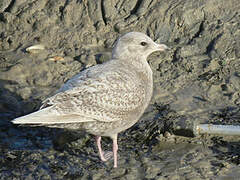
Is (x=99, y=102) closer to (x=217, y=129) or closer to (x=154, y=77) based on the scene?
(x=217, y=129)

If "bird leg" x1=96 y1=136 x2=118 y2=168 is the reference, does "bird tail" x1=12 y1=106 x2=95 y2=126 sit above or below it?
above

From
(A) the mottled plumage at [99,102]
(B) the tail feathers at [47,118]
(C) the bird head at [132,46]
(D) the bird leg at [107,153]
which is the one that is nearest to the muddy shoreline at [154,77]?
(D) the bird leg at [107,153]

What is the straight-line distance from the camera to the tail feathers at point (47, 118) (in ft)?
17.0

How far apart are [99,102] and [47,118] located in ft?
2.25

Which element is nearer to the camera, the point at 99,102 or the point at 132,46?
the point at 99,102

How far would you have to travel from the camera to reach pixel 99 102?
5570 mm

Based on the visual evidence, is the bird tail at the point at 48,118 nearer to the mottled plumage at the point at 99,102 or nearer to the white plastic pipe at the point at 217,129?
the mottled plumage at the point at 99,102

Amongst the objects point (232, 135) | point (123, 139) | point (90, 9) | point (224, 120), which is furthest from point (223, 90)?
point (90, 9)

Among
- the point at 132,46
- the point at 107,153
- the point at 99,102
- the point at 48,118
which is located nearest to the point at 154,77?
the point at 132,46

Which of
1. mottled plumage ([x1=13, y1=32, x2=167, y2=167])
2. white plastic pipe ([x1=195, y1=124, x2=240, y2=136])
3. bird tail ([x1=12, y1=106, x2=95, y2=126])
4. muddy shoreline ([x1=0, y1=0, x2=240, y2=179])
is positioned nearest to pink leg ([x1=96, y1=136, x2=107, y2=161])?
mottled plumage ([x1=13, y1=32, x2=167, y2=167])

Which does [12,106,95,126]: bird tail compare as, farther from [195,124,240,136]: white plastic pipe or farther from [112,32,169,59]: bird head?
[195,124,240,136]: white plastic pipe

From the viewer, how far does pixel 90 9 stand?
29.1 ft

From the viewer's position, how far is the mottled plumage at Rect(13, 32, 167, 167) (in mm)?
5418

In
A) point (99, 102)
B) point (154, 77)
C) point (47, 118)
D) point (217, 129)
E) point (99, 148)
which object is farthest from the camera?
point (154, 77)
